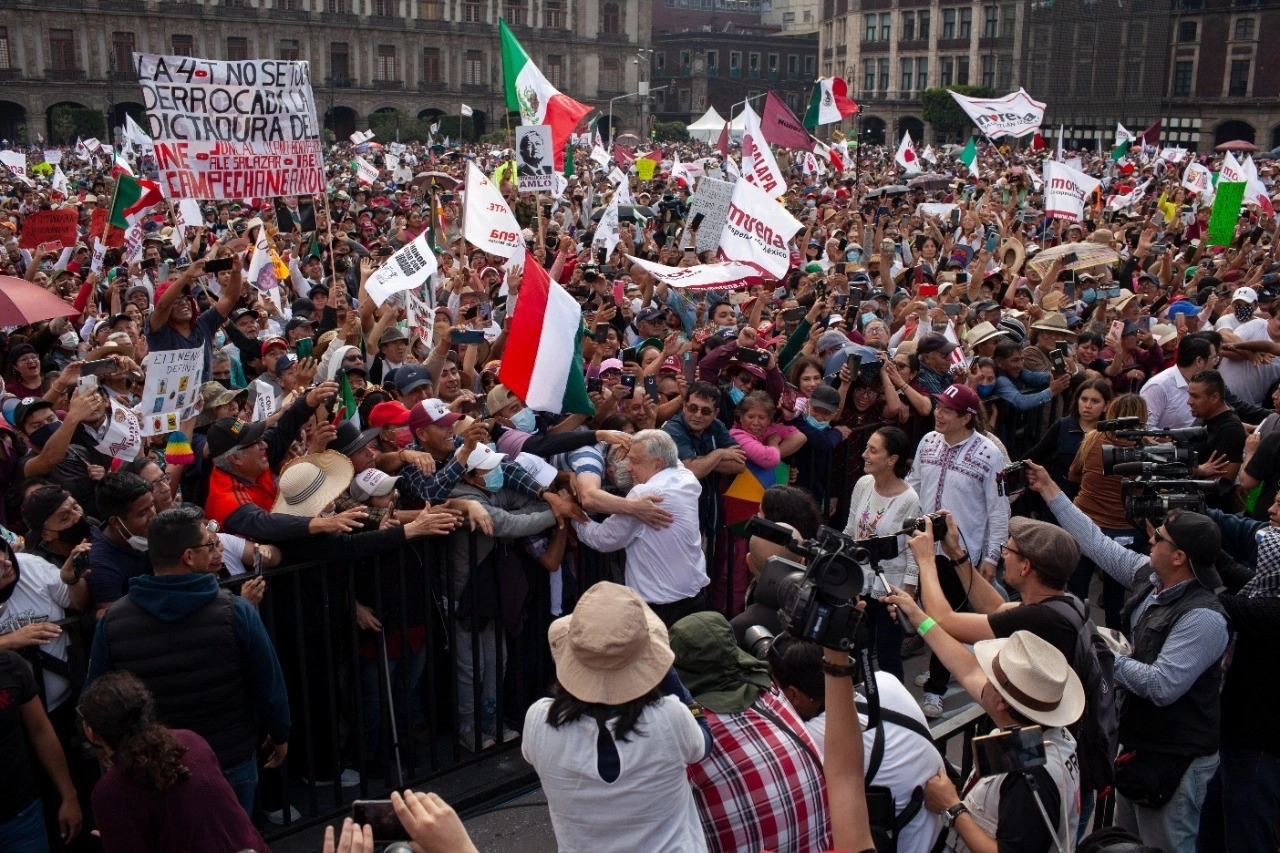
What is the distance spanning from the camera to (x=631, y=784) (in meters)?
2.79

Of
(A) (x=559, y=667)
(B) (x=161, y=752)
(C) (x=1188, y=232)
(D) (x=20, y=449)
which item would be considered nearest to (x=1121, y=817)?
(A) (x=559, y=667)

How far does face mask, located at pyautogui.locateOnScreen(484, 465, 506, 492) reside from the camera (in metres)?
4.88

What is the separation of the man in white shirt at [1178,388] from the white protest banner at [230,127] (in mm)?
6194

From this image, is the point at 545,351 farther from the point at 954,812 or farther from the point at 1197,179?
the point at 1197,179

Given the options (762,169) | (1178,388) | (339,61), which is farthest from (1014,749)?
(339,61)

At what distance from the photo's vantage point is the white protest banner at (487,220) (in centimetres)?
959

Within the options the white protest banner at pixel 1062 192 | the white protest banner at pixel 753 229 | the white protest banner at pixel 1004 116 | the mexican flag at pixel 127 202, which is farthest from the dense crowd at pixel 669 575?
the white protest banner at pixel 1004 116

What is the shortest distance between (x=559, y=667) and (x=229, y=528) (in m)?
2.08

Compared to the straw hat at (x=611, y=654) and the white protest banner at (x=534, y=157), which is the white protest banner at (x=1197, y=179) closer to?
the white protest banner at (x=534, y=157)

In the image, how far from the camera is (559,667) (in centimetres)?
293

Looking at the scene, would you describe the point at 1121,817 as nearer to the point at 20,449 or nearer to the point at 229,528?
the point at 229,528

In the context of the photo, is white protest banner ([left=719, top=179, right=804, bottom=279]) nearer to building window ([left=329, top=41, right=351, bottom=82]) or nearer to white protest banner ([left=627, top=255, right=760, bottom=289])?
white protest banner ([left=627, top=255, right=760, bottom=289])

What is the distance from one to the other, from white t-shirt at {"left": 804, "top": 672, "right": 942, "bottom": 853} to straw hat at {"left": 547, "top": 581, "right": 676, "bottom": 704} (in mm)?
534

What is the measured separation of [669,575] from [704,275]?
3893mm
